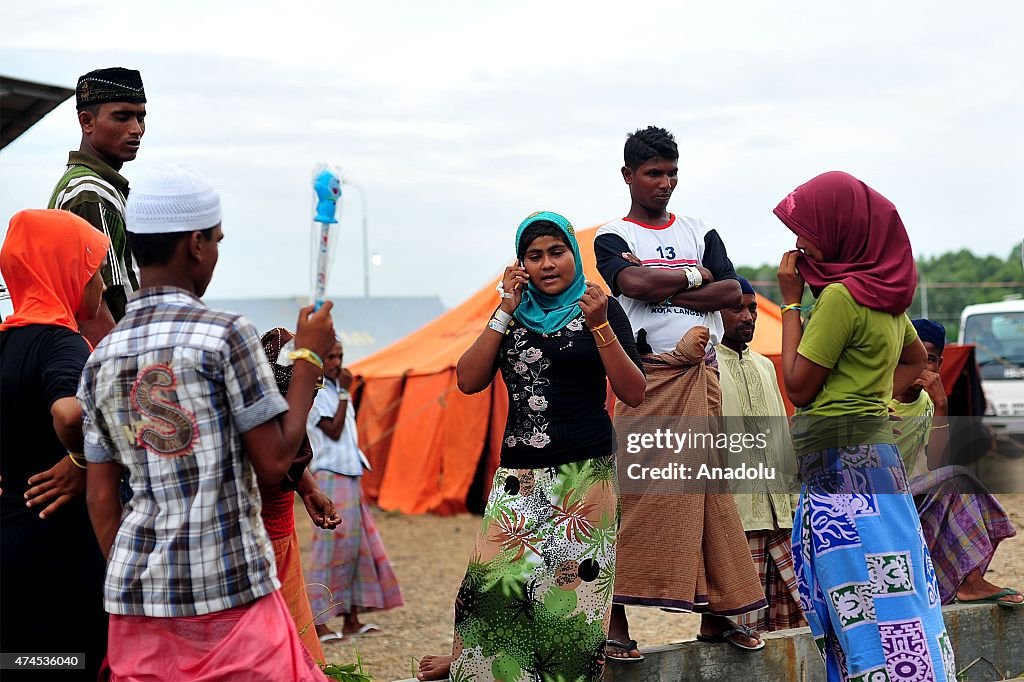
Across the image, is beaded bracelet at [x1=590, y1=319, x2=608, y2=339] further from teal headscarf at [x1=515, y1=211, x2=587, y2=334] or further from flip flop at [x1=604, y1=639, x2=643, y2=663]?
flip flop at [x1=604, y1=639, x2=643, y2=663]

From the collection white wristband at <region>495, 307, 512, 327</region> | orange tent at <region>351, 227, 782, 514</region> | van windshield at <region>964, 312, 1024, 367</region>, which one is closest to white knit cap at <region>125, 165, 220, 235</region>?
white wristband at <region>495, 307, 512, 327</region>

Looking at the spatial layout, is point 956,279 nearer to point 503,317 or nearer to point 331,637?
point 331,637

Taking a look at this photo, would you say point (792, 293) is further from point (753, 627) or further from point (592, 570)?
point (753, 627)

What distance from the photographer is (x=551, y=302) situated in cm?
377

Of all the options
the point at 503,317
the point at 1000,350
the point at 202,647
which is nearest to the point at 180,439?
the point at 202,647

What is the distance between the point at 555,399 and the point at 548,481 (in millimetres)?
273

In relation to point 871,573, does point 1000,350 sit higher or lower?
higher

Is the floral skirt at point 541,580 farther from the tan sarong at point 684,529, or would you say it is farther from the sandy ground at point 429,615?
the sandy ground at point 429,615

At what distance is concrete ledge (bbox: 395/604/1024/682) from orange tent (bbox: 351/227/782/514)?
623 centimetres

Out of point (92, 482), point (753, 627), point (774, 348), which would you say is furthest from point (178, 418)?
point (774, 348)

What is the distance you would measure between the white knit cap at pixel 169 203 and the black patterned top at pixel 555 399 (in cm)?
144

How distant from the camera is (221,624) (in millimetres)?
2500

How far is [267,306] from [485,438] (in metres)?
6.10

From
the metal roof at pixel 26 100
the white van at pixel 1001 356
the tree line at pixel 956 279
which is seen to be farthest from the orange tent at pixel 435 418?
the tree line at pixel 956 279
